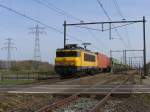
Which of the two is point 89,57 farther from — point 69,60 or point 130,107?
point 130,107

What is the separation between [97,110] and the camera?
15.8m

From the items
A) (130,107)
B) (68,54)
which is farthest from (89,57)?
(130,107)

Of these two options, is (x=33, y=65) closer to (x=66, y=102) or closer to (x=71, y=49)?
(x=71, y=49)

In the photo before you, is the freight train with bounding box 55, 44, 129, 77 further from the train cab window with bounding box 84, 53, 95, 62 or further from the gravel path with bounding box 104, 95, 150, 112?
the gravel path with bounding box 104, 95, 150, 112

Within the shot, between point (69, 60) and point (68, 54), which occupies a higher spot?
point (68, 54)

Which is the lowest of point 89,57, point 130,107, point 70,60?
point 130,107

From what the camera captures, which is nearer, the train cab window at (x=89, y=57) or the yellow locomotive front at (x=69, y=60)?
the yellow locomotive front at (x=69, y=60)

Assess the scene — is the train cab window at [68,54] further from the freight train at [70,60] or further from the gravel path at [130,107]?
the gravel path at [130,107]

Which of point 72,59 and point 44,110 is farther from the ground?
point 72,59

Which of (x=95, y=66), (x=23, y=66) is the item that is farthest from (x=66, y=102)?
(x=23, y=66)

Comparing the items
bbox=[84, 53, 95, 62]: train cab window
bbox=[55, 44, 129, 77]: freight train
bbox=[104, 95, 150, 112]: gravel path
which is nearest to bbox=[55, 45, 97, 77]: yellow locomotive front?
bbox=[55, 44, 129, 77]: freight train

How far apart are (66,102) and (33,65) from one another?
82029 millimetres

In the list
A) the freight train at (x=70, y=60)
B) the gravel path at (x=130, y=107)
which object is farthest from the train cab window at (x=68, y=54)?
the gravel path at (x=130, y=107)

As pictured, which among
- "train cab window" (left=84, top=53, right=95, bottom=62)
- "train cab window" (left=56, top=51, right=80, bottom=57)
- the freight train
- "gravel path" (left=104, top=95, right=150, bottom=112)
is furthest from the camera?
"train cab window" (left=84, top=53, right=95, bottom=62)
